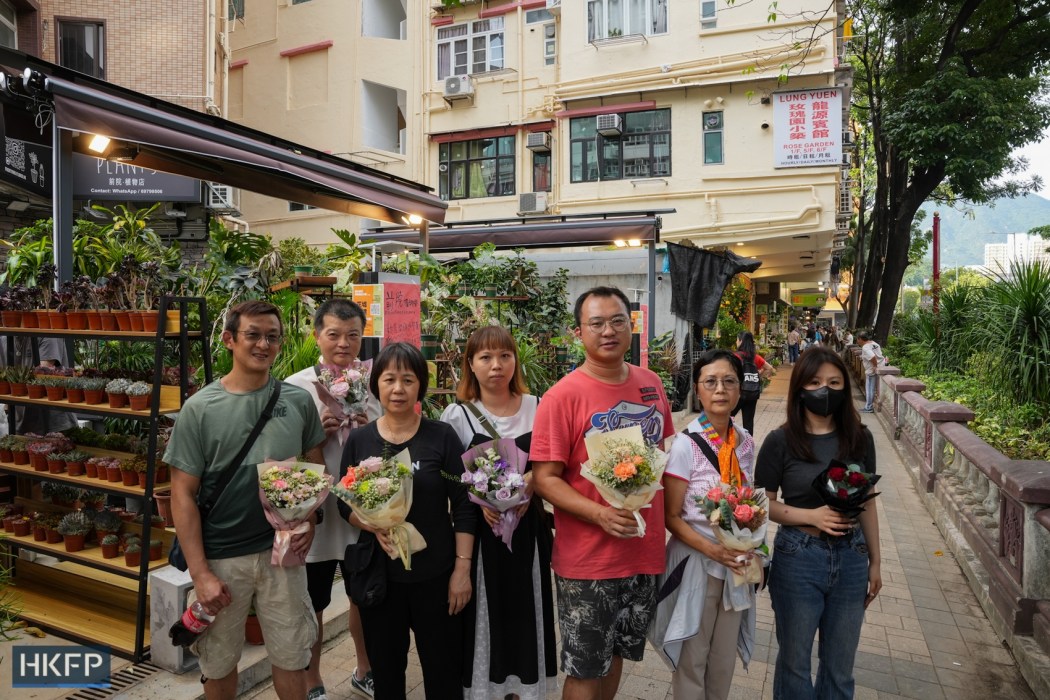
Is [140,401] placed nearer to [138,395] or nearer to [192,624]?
[138,395]

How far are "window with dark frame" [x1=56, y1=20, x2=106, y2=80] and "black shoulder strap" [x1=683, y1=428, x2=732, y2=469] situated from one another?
15.1 m

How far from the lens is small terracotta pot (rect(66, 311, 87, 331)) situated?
13.6ft

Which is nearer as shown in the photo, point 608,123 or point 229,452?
point 229,452

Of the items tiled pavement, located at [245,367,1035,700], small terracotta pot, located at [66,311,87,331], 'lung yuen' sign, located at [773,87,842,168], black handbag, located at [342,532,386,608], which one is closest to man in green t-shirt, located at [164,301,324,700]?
black handbag, located at [342,532,386,608]

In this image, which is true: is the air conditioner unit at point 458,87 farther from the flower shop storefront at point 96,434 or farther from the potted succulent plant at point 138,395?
the potted succulent plant at point 138,395

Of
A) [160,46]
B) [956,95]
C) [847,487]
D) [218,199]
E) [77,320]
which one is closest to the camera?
[847,487]

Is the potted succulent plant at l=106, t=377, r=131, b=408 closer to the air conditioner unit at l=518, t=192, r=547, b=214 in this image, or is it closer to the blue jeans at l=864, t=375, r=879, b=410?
the blue jeans at l=864, t=375, r=879, b=410

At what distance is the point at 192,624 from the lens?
2865mm

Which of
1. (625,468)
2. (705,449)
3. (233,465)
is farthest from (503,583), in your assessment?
(233,465)

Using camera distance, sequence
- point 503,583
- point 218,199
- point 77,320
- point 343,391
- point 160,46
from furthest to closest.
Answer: point 218,199
point 160,46
point 77,320
point 343,391
point 503,583

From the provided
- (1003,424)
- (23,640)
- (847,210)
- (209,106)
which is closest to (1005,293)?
(1003,424)

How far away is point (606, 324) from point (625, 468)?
646 millimetres

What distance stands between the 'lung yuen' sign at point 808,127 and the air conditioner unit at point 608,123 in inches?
148

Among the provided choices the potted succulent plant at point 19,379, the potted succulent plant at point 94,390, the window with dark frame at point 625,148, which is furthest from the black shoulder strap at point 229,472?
the window with dark frame at point 625,148
